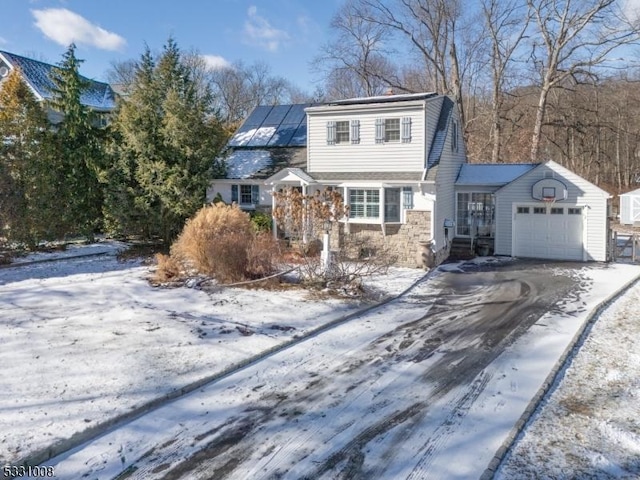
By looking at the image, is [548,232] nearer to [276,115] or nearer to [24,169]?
[276,115]

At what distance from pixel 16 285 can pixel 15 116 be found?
7.48 m

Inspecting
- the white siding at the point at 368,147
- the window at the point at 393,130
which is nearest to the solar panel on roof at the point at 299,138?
the white siding at the point at 368,147

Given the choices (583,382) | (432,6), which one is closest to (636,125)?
(432,6)

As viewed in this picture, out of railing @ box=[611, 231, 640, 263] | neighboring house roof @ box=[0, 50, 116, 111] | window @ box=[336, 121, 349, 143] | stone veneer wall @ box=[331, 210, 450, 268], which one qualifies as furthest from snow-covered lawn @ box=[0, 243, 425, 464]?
neighboring house roof @ box=[0, 50, 116, 111]

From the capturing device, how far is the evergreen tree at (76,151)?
18.5 metres

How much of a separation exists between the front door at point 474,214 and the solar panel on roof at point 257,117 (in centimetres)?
1002

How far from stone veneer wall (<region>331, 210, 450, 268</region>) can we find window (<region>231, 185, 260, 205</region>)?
13.9ft

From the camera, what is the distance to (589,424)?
18.0 feet

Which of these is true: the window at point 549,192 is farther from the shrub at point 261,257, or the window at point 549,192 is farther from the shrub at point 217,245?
the shrub at point 217,245

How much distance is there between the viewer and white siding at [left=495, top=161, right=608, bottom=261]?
16.7 m

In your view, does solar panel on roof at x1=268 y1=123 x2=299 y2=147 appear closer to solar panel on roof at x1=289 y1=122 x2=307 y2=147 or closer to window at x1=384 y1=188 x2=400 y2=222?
solar panel on roof at x1=289 y1=122 x2=307 y2=147

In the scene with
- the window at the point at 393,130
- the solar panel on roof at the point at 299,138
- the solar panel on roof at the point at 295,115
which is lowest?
the window at the point at 393,130

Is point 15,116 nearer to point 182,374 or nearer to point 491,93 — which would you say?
point 182,374

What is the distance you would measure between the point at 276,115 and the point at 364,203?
28.3 ft
